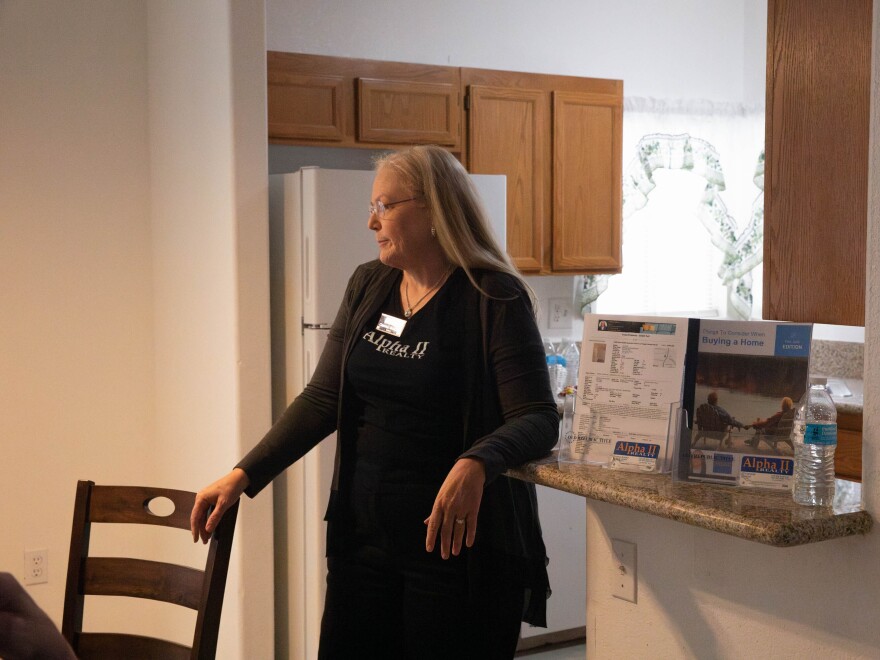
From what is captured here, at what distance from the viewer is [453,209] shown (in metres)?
1.85

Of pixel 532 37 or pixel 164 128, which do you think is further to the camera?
pixel 532 37

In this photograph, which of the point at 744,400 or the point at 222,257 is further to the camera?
the point at 222,257

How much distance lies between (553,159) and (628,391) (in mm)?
2282

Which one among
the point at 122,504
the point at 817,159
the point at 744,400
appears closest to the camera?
the point at 744,400

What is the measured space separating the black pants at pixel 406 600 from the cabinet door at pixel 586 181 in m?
2.19

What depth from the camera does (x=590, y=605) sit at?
75.0 inches

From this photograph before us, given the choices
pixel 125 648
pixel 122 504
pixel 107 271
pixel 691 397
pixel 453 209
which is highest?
pixel 453 209

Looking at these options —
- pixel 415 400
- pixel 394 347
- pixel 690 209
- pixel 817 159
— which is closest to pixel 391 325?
pixel 394 347

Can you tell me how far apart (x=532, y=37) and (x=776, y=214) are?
7.74 ft

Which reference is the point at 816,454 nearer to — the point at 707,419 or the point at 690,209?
the point at 707,419

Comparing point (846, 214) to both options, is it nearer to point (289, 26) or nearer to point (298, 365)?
point (298, 365)

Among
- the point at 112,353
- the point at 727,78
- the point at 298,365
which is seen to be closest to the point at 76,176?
the point at 112,353

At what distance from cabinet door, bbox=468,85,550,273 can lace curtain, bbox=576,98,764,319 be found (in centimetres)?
85

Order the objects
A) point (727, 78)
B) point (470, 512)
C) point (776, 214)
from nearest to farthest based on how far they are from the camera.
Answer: point (470, 512) < point (776, 214) < point (727, 78)
